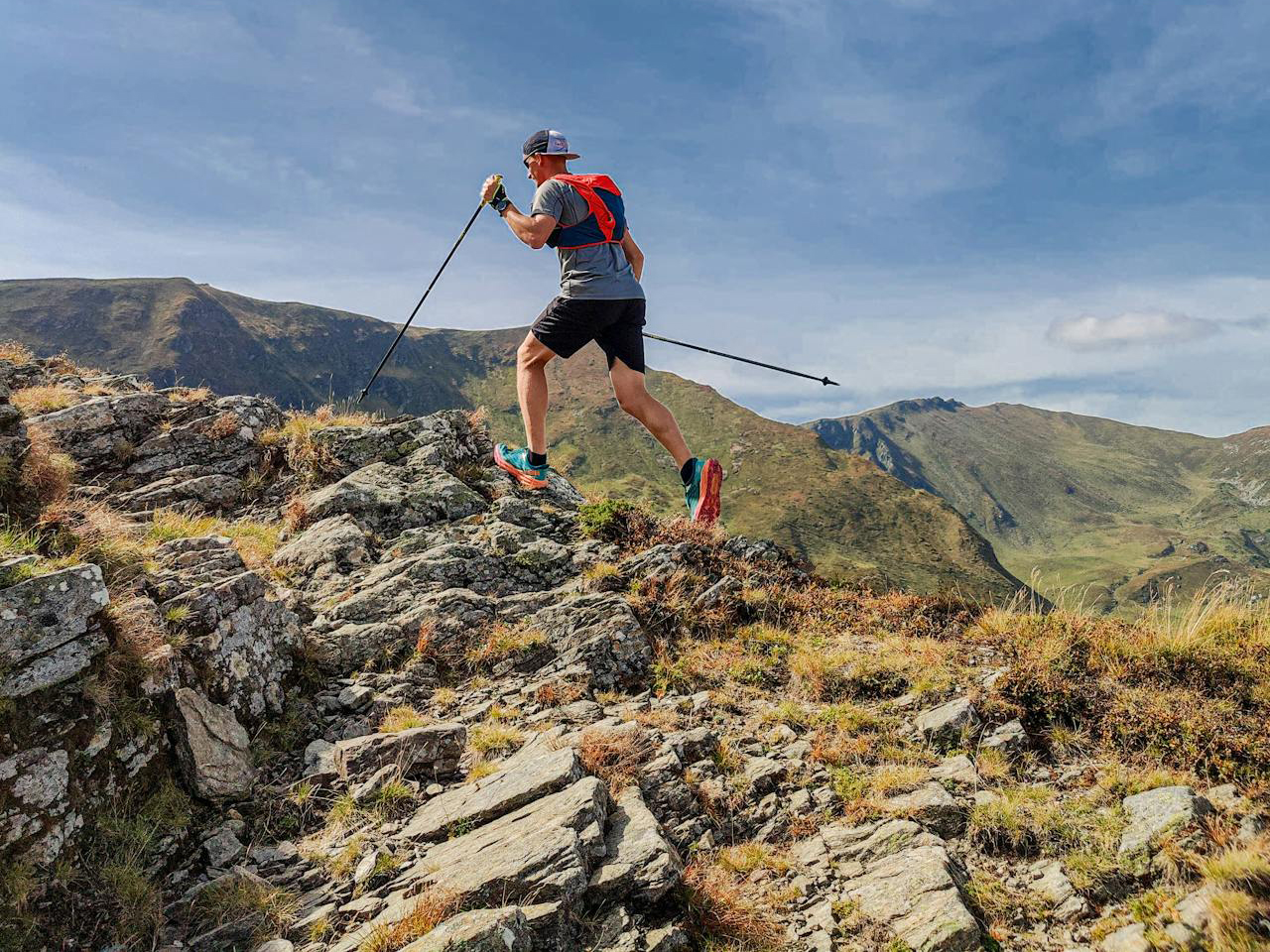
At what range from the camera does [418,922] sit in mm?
4277

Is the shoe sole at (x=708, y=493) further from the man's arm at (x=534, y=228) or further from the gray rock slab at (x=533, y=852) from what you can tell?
the gray rock slab at (x=533, y=852)

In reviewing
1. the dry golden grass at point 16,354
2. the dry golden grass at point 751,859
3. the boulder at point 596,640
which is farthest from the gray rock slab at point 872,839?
the dry golden grass at point 16,354

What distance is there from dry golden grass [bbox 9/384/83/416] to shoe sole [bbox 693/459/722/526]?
472 inches

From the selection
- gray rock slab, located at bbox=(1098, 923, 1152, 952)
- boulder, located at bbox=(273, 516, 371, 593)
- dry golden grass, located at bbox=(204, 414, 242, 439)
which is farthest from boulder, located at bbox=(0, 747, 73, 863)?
dry golden grass, located at bbox=(204, 414, 242, 439)

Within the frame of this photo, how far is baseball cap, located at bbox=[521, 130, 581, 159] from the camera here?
793 cm

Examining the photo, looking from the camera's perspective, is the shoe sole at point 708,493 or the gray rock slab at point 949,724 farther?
the shoe sole at point 708,493

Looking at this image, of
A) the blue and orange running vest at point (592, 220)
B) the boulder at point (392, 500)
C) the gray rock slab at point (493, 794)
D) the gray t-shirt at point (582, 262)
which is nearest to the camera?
the gray rock slab at point (493, 794)

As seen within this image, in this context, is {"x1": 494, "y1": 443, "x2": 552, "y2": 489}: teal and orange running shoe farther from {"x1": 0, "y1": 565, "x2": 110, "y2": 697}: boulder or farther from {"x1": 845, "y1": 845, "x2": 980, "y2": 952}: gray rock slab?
{"x1": 845, "y1": 845, "x2": 980, "y2": 952}: gray rock slab

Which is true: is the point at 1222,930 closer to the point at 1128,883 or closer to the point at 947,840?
the point at 1128,883

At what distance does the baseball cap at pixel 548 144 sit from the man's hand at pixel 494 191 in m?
0.58

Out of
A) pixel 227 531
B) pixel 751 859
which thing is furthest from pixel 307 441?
pixel 751 859

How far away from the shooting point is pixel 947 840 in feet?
17.9

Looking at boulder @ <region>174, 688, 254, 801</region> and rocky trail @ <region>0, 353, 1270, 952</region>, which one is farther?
boulder @ <region>174, 688, 254, 801</region>

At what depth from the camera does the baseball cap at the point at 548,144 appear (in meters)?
7.93
